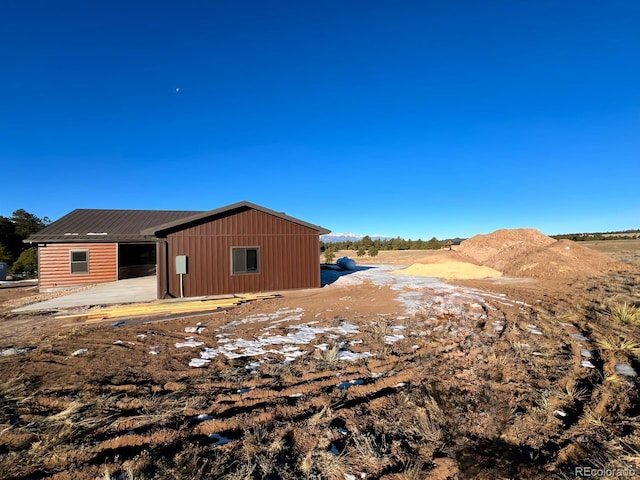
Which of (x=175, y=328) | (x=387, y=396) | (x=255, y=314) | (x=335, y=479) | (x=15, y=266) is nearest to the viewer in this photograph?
(x=335, y=479)

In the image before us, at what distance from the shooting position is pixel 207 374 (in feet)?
14.8

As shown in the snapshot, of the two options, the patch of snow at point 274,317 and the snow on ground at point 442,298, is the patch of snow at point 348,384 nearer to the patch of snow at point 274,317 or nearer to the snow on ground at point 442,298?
the patch of snow at point 274,317

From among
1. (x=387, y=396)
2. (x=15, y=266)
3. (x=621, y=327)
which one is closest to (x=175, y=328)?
(x=387, y=396)

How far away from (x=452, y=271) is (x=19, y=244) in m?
36.8

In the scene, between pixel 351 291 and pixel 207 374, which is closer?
pixel 207 374

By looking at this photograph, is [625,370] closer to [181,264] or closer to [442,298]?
[442,298]

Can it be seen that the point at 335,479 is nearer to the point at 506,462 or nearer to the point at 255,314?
the point at 506,462

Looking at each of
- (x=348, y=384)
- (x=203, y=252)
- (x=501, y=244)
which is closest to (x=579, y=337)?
(x=348, y=384)

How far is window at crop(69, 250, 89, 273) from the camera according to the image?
51.0 feet

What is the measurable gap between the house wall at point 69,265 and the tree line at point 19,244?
6.08 m

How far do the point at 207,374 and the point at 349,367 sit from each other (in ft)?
6.96

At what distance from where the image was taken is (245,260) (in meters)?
12.6

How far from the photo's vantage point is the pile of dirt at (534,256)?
16.4 meters
